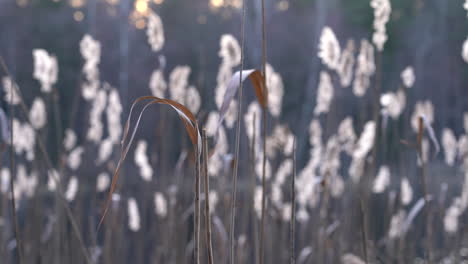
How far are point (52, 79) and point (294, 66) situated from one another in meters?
7.55

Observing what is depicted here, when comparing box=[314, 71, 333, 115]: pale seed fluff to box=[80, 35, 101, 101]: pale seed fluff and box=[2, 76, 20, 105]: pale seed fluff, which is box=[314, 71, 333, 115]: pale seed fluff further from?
box=[2, 76, 20, 105]: pale seed fluff

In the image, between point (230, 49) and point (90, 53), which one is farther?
point (90, 53)

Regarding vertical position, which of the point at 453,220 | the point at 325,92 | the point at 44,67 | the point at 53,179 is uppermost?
the point at 44,67

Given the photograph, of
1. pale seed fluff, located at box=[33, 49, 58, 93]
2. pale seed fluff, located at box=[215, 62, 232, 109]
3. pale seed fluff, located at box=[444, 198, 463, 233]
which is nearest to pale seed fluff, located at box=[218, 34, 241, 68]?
pale seed fluff, located at box=[215, 62, 232, 109]

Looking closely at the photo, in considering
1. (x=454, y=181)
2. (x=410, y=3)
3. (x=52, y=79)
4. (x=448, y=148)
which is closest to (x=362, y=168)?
(x=448, y=148)

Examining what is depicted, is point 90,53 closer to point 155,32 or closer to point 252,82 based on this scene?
point 155,32

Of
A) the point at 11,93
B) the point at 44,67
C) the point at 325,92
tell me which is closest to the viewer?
the point at 11,93

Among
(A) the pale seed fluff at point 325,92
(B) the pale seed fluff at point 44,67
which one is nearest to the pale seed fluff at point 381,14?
(A) the pale seed fluff at point 325,92

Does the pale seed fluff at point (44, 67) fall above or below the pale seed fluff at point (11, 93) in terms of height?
above

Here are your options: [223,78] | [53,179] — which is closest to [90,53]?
[223,78]

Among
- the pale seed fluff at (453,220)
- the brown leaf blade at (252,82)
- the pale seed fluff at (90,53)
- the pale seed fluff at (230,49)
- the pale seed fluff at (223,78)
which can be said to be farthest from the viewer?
the pale seed fluff at (453,220)

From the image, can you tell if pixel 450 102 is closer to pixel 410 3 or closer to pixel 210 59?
pixel 410 3

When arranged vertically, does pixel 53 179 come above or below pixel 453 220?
above

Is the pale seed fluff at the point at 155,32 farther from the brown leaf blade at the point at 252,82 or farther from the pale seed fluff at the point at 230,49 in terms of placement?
the brown leaf blade at the point at 252,82
